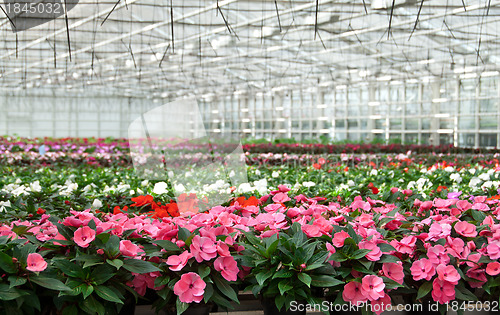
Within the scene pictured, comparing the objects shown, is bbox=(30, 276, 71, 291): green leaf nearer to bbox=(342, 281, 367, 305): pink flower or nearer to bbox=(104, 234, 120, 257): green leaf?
bbox=(104, 234, 120, 257): green leaf

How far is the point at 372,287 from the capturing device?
1.25 meters

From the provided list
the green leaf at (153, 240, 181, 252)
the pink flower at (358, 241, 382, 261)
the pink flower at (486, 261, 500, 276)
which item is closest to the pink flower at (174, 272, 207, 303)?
the green leaf at (153, 240, 181, 252)

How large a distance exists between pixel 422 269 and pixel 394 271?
0.09 meters

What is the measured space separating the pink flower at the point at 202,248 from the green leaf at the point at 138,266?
107mm

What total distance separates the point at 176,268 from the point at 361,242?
533 mm

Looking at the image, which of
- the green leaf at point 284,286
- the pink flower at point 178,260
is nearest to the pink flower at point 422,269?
the green leaf at point 284,286

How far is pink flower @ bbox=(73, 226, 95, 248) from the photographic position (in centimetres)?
123

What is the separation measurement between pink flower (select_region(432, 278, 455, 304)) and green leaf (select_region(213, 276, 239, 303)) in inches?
22.1

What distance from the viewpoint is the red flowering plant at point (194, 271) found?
1.22m

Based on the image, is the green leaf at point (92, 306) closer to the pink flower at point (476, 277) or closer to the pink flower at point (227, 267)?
the pink flower at point (227, 267)

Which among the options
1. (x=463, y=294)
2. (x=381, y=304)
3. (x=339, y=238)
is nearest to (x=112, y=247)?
(x=339, y=238)

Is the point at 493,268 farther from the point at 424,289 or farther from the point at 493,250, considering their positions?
the point at 424,289

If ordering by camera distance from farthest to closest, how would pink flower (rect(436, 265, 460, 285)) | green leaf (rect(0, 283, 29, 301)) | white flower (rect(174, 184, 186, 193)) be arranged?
white flower (rect(174, 184, 186, 193)), pink flower (rect(436, 265, 460, 285)), green leaf (rect(0, 283, 29, 301))

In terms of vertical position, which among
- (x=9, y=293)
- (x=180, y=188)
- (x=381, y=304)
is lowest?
(x=381, y=304)
